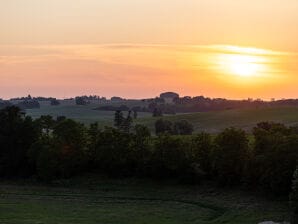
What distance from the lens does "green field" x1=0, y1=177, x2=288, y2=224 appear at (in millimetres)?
52906

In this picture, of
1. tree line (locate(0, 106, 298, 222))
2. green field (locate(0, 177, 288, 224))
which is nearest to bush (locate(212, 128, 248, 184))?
tree line (locate(0, 106, 298, 222))

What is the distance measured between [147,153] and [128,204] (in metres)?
20.7

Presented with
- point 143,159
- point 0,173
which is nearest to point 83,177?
point 143,159

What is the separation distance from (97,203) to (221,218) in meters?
17.2

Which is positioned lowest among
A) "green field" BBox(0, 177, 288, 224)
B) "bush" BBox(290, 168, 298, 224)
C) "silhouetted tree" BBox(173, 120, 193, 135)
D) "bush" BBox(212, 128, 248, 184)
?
"green field" BBox(0, 177, 288, 224)

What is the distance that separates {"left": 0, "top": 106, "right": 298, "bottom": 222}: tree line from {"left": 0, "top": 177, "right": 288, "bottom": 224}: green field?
8.35 ft

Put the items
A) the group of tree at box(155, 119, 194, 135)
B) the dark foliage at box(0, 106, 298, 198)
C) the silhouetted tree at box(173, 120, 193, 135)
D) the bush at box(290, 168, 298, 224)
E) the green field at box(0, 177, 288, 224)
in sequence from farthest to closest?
the group of tree at box(155, 119, 194, 135)
the silhouetted tree at box(173, 120, 193, 135)
the dark foliage at box(0, 106, 298, 198)
the green field at box(0, 177, 288, 224)
the bush at box(290, 168, 298, 224)

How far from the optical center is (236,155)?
74.8 m

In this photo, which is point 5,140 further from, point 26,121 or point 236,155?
point 236,155

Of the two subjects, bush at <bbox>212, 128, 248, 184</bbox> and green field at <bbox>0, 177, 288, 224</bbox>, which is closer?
green field at <bbox>0, 177, 288, 224</bbox>

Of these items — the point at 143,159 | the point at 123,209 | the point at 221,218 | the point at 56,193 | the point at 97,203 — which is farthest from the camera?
the point at 143,159

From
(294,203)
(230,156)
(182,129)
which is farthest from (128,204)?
(182,129)

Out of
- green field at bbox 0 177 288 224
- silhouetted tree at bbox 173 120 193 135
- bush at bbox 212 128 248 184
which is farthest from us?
silhouetted tree at bbox 173 120 193 135

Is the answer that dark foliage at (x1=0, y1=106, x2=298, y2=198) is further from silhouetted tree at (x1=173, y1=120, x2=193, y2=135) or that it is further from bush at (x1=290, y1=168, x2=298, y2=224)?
silhouetted tree at (x1=173, y1=120, x2=193, y2=135)
